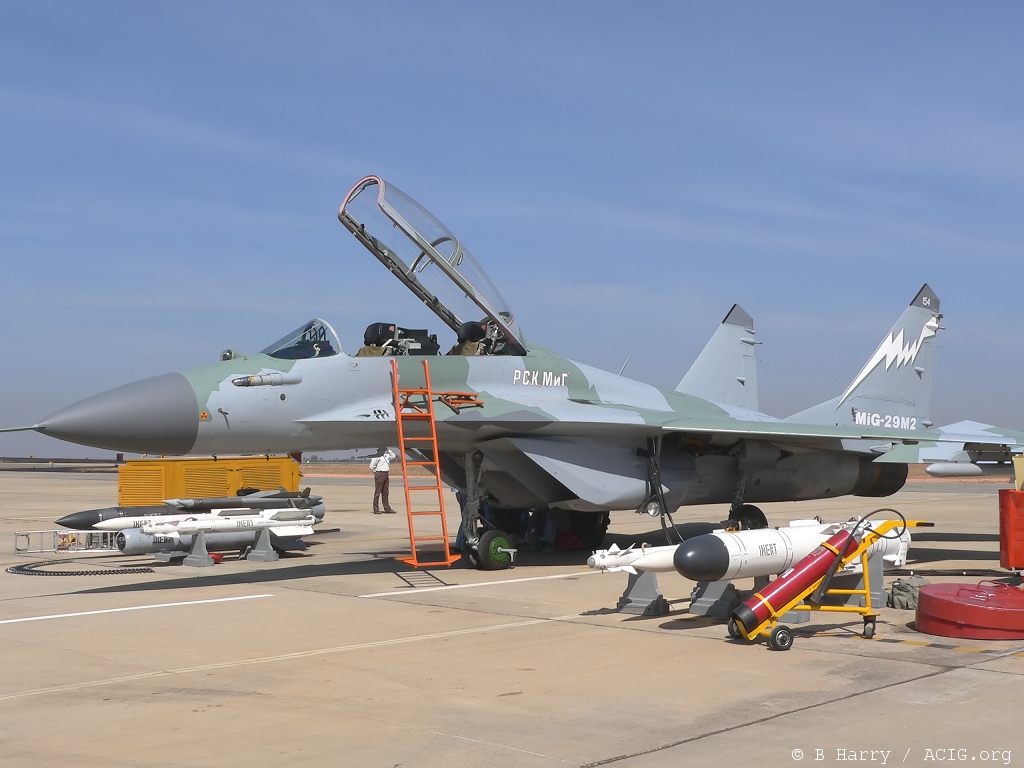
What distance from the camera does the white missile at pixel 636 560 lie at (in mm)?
8531

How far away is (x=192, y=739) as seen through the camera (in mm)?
4926

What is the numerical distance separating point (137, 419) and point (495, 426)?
3981 mm

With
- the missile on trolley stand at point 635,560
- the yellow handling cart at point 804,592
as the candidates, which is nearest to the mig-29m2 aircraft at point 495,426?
the missile on trolley stand at point 635,560

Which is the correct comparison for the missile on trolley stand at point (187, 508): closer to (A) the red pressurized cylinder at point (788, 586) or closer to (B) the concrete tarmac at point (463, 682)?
(B) the concrete tarmac at point (463, 682)

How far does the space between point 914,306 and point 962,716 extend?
1263 cm

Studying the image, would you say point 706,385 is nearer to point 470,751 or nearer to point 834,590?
point 834,590

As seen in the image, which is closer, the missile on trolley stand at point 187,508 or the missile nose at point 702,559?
the missile nose at point 702,559

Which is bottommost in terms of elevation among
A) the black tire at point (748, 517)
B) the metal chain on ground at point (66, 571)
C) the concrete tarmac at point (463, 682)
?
the metal chain on ground at point (66, 571)

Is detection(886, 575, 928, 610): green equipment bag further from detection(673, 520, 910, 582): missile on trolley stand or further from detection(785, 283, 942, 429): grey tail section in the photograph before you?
detection(785, 283, 942, 429): grey tail section

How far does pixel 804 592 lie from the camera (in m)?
7.55

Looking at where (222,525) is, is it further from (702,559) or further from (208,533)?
(702,559)

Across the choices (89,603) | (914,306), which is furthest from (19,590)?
(914,306)

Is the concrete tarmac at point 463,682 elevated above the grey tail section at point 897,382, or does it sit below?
below

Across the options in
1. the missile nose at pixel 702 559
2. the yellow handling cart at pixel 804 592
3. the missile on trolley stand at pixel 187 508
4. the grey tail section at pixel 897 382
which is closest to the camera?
the yellow handling cart at pixel 804 592
